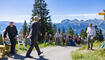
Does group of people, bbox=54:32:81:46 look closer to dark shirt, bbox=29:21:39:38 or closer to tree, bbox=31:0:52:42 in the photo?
dark shirt, bbox=29:21:39:38

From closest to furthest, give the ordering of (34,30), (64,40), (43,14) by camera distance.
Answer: (34,30) < (64,40) < (43,14)

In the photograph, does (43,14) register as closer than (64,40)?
No

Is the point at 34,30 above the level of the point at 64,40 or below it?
above

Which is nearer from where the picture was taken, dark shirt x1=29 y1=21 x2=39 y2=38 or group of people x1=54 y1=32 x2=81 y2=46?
dark shirt x1=29 y1=21 x2=39 y2=38

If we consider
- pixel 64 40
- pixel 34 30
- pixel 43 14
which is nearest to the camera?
pixel 34 30

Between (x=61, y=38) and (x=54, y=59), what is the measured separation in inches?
430

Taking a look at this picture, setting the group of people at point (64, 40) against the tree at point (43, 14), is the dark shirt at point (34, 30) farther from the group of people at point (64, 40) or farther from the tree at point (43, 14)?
the tree at point (43, 14)

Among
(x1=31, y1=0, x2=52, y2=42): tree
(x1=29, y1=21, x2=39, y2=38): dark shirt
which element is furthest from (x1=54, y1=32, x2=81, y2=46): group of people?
(x1=31, y1=0, x2=52, y2=42): tree

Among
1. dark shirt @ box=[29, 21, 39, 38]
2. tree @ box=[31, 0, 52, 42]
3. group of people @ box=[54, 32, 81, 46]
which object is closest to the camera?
dark shirt @ box=[29, 21, 39, 38]

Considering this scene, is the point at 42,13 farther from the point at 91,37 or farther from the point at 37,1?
the point at 91,37

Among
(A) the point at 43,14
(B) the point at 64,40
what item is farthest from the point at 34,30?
(A) the point at 43,14

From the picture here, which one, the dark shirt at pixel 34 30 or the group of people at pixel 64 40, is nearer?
the dark shirt at pixel 34 30

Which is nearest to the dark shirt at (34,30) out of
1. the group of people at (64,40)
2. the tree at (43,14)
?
the group of people at (64,40)

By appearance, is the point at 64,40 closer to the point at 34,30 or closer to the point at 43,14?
the point at 34,30
